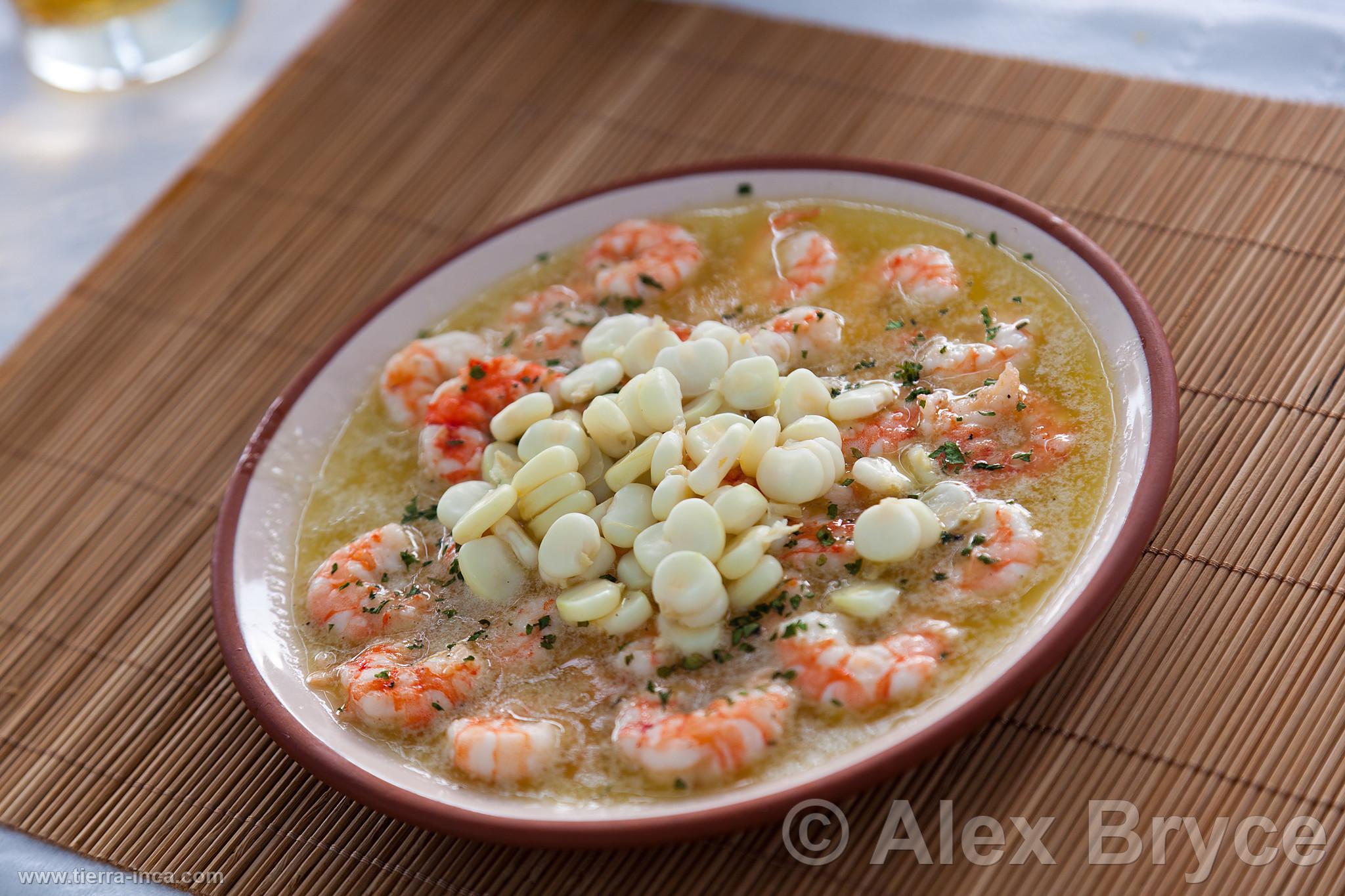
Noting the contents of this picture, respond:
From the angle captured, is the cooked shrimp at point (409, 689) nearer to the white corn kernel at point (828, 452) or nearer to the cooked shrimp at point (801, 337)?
the white corn kernel at point (828, 452)

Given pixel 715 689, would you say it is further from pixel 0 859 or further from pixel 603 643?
pixel 0 859

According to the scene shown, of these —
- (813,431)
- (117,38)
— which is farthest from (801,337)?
(117,38)

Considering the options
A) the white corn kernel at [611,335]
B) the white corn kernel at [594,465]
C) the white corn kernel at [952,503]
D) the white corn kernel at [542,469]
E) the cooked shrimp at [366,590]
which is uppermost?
the white corn kernel at [611,335]

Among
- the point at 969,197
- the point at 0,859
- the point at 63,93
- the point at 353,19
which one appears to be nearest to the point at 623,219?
the point at 969,197

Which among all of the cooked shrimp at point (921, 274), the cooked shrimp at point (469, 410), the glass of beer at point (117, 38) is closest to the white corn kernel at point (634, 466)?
the cooked shrimp at point (469, 410)

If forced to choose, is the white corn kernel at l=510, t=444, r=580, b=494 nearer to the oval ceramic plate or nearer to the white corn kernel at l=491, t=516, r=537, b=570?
the white corn kernel at l=491, t=516, r=537, b=570

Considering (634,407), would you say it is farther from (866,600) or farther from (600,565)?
(866,600)
